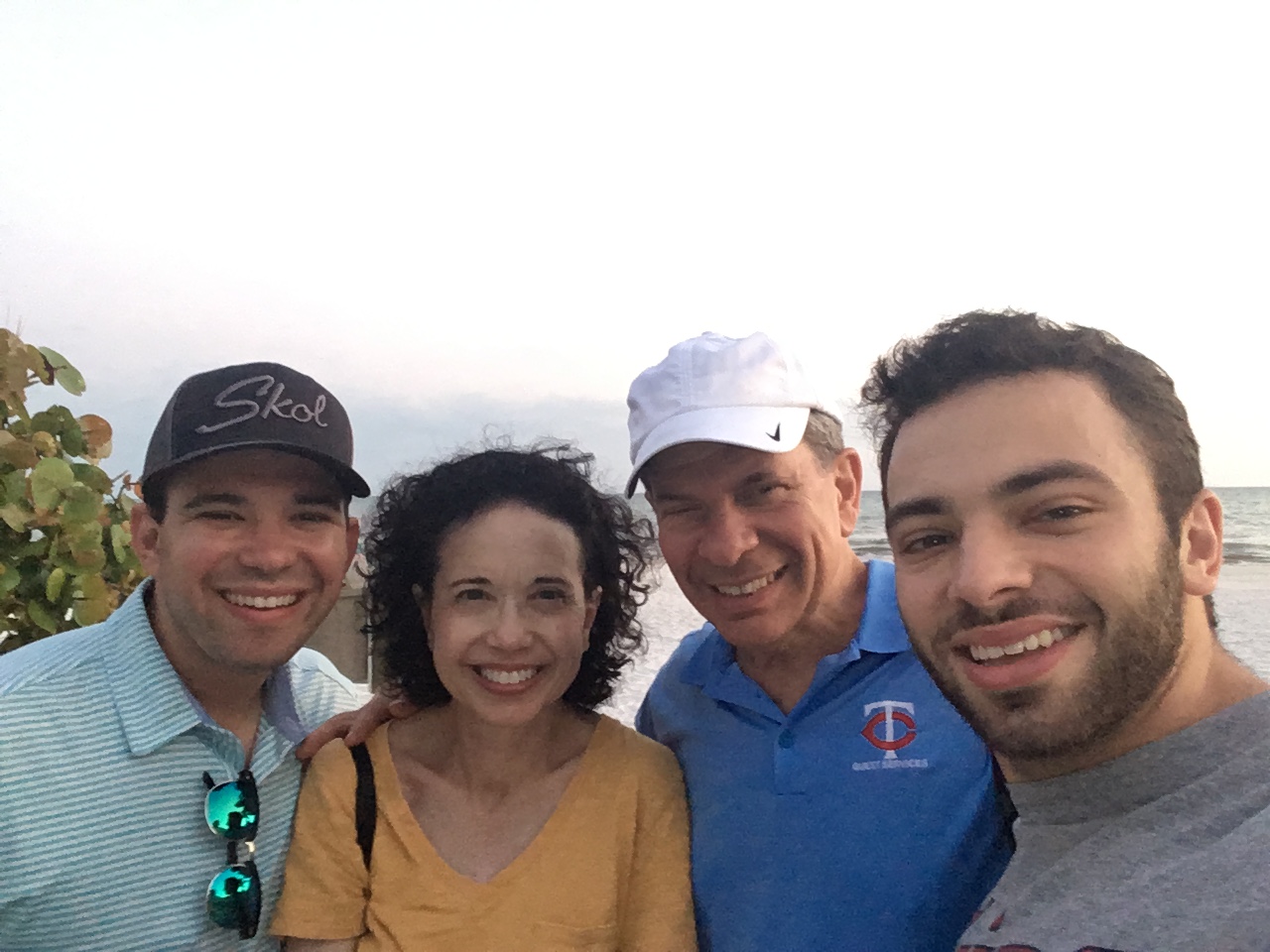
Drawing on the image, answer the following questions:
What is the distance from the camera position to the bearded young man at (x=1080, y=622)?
1383 mm

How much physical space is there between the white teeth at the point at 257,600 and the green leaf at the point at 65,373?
1591 millimetres

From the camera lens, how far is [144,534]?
2426 millimetres

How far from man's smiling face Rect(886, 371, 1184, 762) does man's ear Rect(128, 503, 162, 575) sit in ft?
7.17

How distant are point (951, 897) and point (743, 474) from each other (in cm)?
125

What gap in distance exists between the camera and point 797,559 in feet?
8.09

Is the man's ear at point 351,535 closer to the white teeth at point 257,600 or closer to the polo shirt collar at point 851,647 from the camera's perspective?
the white teeth at point 257,600

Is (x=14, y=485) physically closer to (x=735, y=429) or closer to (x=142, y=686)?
(x=142, y=686)

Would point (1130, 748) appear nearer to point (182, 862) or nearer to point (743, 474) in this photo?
point (743, 474)

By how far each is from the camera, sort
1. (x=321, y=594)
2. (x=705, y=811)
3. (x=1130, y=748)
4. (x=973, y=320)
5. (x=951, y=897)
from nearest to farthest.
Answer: (x=1130, y=748)
(x=973, y=320)
(x=951, y=897)
(x=705, y=811)
(x=321, y=594)

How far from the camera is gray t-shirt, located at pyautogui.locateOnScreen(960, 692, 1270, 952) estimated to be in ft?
3.89

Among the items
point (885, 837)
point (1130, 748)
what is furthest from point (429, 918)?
point (1130, 748)

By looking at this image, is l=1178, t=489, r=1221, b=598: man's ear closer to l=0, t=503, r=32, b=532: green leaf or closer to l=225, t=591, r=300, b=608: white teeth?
l=225, t=591, r=300, b=608: white teeth

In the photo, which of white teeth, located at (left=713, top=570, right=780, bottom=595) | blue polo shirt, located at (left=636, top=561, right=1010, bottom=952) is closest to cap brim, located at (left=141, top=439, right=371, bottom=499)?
white teeth, located at (left=713, top=570, right=780, bottom=595)

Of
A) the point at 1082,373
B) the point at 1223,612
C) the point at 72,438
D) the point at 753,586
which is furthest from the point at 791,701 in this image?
the point at 1223,612
